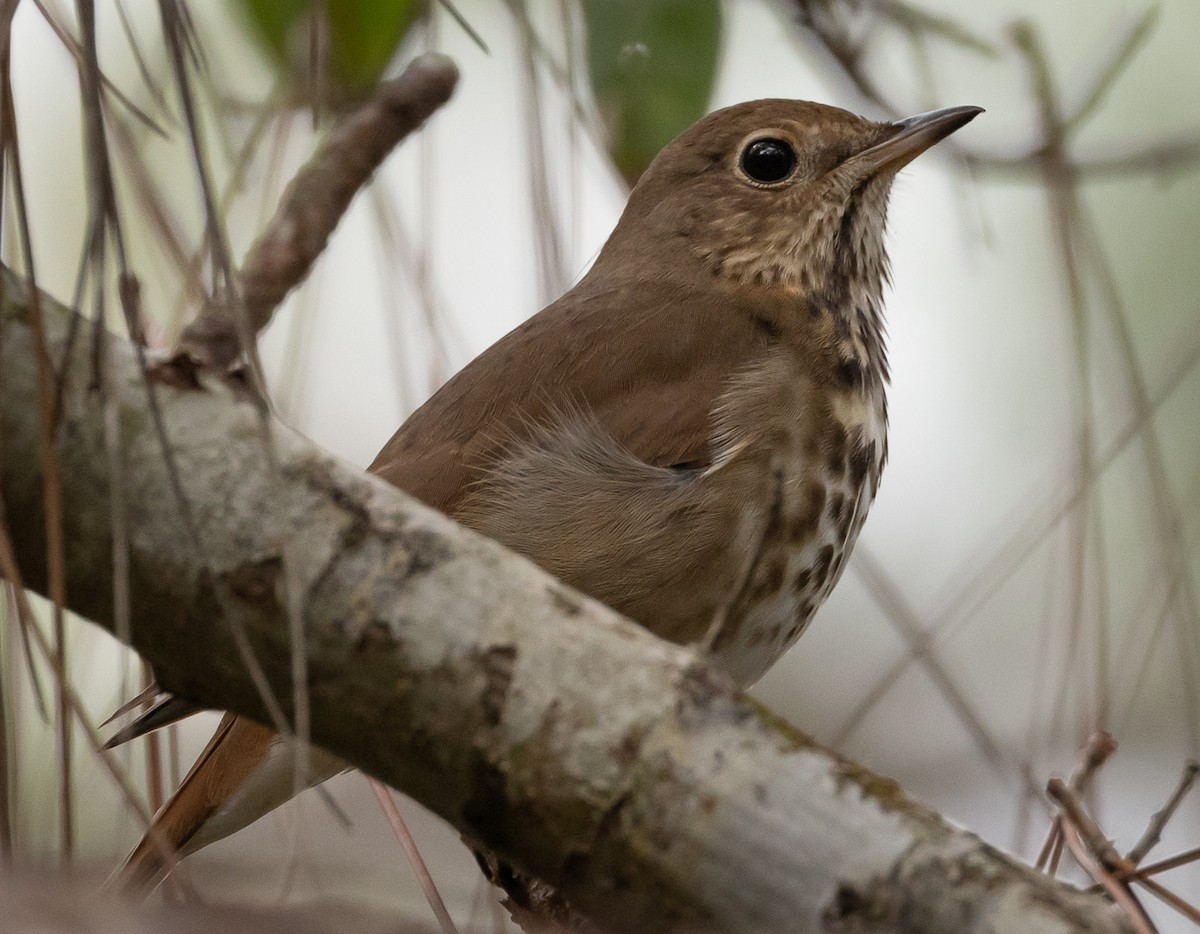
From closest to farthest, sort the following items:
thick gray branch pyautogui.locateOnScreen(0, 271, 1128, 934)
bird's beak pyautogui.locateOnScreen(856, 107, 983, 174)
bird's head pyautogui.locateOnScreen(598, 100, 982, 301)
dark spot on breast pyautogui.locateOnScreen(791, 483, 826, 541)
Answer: thick gray branch pyautogui.locateOnScreen(0, 271, 1128, 934)
dark spot on breast pyautogui.locateOnScreen(791, 483, 826, 541)
bird's beak pyautogui.locateOnScreen(856, 107, 983, 174)
bird's head pyautogui.locateOnScreen(598, 100, 982, 301)

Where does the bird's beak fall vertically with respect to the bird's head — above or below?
above

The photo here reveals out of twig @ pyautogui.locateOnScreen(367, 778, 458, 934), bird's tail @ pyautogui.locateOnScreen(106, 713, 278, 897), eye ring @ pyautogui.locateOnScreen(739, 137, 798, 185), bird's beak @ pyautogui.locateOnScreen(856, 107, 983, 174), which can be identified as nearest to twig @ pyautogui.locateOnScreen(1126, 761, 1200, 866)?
twig @ pyautogui.locateOnScreen(367, 778, 458, 934)

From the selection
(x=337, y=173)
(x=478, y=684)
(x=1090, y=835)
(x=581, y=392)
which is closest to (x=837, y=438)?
(x=581, y=392)

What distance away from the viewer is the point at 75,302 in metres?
1.33

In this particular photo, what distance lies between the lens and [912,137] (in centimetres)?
278

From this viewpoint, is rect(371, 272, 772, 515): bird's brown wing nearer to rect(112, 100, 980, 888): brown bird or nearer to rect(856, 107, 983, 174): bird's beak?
rect(112, 100, 980, 888): brown bird

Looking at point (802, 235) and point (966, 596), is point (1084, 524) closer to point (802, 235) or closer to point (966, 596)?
point (966, 596)

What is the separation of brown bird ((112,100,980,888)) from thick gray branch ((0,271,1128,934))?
695 mm

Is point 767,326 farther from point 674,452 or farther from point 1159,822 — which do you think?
point 1159,822

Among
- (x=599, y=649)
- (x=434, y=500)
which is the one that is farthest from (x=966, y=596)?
(x=599, y=649)

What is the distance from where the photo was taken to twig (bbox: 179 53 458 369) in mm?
2543

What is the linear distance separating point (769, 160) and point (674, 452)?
895 mm

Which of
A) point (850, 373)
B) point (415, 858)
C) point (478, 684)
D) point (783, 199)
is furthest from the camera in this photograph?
point (783, 199)

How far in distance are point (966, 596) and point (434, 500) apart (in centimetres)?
86
